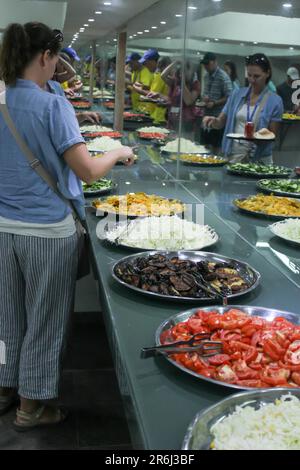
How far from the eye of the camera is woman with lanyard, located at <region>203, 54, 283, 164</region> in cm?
407

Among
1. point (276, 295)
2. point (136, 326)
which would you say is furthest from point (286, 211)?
point (136, 326)

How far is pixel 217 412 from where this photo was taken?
1062mm

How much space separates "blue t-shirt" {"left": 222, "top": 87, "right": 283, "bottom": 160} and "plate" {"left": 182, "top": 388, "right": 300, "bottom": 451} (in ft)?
10.3

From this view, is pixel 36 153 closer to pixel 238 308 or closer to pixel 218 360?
pixel 238 308

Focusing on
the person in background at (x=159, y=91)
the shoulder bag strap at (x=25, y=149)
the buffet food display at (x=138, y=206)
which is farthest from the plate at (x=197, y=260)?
the person in background at (x=159, y=91)

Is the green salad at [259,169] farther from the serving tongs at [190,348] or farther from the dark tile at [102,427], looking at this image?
the serving tongs at [190,348]

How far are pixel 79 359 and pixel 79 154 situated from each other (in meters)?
1.53

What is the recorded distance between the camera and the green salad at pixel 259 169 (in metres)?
3.69

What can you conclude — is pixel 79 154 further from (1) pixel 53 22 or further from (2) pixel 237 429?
(1) pixel 53 22

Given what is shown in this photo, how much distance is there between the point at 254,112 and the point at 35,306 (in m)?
2.56

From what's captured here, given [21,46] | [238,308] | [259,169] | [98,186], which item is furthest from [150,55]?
[238,308]

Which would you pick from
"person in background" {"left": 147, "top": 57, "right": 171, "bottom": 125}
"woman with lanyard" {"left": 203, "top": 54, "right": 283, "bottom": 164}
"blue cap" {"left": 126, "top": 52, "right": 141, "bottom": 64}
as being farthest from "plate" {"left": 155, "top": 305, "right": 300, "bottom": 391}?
"blue cap" {"left": 126, "top": 52, "right": 141, "bottom": 64}

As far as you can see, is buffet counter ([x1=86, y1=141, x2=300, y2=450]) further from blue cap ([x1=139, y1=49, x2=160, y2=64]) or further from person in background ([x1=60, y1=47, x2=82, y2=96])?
person in background ([x1=60, y1=47, x2=82, y2=96])
